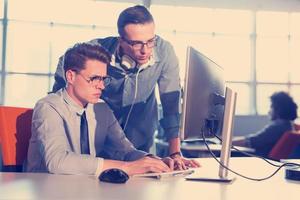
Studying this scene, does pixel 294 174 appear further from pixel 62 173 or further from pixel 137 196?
pixel 62 173

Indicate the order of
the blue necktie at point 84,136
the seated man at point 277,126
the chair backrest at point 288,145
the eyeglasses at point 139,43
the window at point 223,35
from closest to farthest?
1. the blue necktie at point 84,136
2. the eyeglasses at point 139,43
3. the chair backrest at point 288,145
4. the seated man at point 277,126
5. the window at point 223,35

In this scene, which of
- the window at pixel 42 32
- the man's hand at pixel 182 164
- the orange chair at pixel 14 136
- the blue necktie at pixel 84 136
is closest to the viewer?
the man's hand at pixel 182 164

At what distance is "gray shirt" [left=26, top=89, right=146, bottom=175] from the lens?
55.8 inches

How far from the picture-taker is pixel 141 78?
258cm

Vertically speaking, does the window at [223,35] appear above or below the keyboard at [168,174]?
above

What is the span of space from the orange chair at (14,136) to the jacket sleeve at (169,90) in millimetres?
992

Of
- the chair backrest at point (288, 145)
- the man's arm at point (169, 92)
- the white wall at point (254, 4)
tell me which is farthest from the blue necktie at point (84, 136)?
the white wall at point (254, 4)

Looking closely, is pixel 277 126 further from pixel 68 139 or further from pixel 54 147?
pixel 54 147

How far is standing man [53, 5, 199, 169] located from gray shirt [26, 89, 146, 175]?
48cm

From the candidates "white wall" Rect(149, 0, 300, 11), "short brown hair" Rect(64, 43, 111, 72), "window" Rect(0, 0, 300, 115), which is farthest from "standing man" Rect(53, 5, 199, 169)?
"white wall" Rect(149, 0, 300, 11)

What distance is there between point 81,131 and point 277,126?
97.6 inches

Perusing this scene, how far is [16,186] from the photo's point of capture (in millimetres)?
1143

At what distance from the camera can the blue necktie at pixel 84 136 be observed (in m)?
1.84

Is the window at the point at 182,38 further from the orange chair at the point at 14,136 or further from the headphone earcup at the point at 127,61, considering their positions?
the orange chair at the point at 14,136
